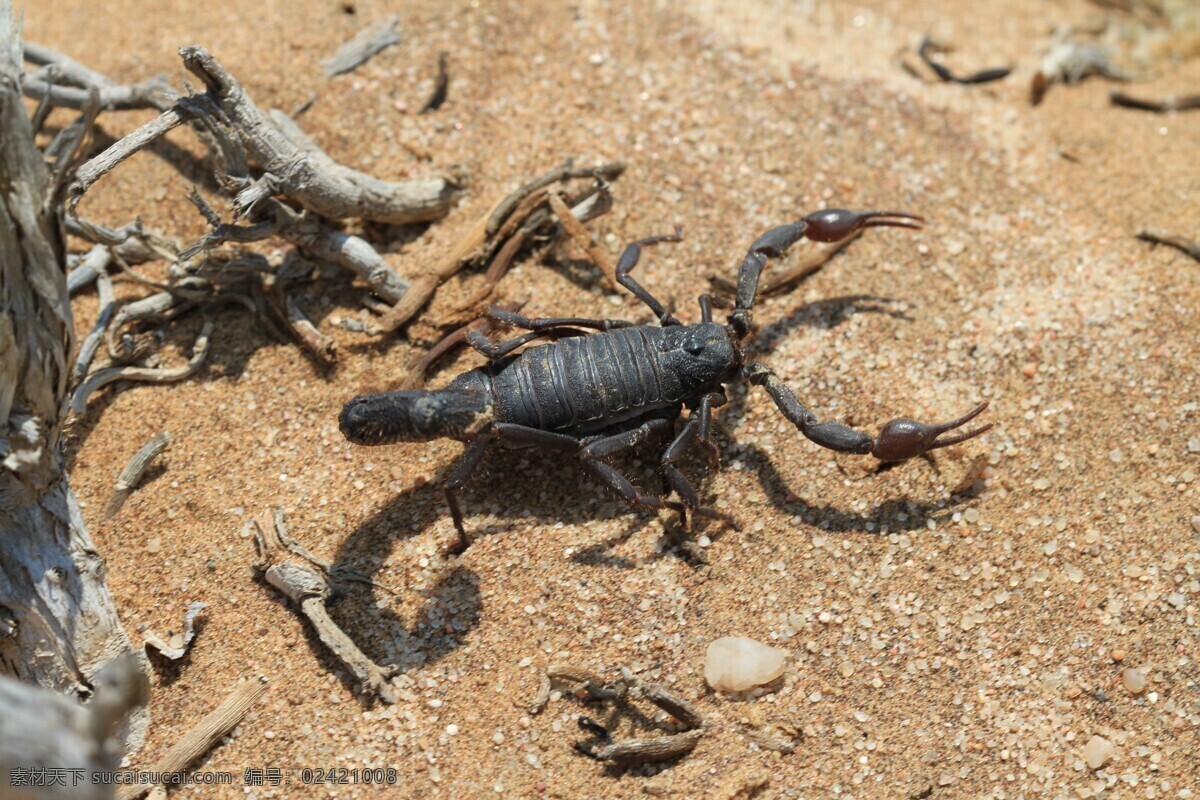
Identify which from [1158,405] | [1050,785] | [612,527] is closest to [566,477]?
[612,527]

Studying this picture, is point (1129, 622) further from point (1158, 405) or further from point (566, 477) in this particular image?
point (566, 477)

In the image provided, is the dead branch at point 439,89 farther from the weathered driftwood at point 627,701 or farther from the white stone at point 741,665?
the white stone at point 741,665

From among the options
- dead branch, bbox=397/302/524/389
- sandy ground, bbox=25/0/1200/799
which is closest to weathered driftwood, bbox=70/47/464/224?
sandy ground, bbox=25/0/1200/799

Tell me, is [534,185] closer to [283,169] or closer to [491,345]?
[491,345]

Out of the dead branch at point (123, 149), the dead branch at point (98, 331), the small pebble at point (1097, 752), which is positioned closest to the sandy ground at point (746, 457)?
the small pebble at point (1097, 752)

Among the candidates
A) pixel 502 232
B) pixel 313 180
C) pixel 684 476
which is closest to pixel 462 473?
pixel 684 476

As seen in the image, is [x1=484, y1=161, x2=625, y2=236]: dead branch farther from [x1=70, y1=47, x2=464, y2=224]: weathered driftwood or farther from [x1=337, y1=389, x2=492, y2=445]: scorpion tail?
[x1=337, y1=389, x2=492, y2=445]: scorpion tail
